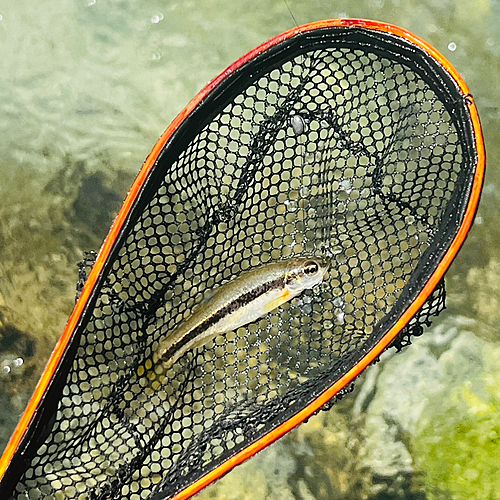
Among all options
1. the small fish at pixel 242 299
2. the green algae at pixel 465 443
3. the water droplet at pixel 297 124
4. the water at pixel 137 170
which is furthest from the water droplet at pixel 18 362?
the green algae at pixel 465 443

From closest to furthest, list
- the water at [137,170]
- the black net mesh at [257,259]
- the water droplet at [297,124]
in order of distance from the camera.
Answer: the black net mesh at [257,259] → the water droplet at [297,124] → the water at [137,170]

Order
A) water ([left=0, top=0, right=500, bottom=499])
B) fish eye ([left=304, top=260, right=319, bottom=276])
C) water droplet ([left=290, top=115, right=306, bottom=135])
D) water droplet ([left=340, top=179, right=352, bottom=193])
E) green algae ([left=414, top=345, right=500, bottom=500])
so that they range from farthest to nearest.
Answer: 1. water ([left=0, top=0, right=500, bottom=499])
2. green algae ([left=414, top=345, right=500, bottom=500])
3. water droplet ([left=340, top=179, right=352, bottom=193])
4. water droplet ([left=290, top=115, right=306, bottom=135])
5. fish eye ([left=304, top=260, right=319, bottom=276])

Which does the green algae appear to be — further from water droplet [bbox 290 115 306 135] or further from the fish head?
water droplet [bbox 290 115 306 135]

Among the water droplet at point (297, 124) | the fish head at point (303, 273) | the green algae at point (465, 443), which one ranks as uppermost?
the water droplet at point (297, 124)

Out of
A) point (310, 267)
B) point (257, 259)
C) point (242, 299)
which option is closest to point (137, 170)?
point (257, 259)

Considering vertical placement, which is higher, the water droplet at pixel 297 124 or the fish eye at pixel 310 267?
the water droplet at pixel 297 124

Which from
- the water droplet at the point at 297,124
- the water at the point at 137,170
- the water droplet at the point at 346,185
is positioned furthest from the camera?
the water at the point at 137,170

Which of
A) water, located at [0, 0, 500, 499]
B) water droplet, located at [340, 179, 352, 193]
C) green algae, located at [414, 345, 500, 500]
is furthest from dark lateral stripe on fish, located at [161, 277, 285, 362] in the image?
green algae, located at [414, 345, 500, 500]

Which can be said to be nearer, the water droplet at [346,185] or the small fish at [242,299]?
the small fish at [242,299]

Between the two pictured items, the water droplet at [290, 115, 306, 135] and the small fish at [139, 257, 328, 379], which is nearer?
the small fish at [139, 257, 328, 379]

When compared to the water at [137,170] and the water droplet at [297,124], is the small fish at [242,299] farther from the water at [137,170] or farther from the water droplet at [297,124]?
the water at [137,170]
